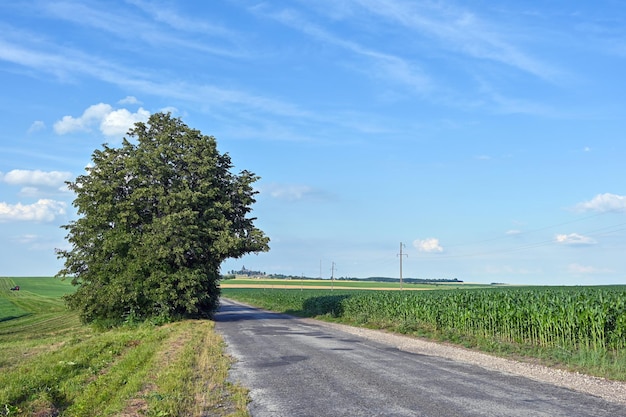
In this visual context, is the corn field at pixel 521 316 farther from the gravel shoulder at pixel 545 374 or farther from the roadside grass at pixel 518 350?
the gravel shoulder at pixel 545 374

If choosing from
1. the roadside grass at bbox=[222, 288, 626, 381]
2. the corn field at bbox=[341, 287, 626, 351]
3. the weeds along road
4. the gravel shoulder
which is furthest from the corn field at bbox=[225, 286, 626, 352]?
the weeds along road

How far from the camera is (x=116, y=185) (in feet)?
109

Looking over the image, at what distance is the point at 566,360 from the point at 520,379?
15.6 feet

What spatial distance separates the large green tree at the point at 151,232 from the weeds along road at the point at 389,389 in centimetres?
1597

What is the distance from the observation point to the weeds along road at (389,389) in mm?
9375

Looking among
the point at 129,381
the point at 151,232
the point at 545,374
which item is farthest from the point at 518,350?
the point at 151,232

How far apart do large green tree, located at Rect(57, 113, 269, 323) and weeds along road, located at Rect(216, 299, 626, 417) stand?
52.4ft

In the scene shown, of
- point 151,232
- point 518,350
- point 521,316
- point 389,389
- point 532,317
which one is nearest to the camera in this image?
point 389,389

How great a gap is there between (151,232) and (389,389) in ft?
82.1

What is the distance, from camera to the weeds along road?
9.38 metres

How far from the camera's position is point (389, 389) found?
36.6ft

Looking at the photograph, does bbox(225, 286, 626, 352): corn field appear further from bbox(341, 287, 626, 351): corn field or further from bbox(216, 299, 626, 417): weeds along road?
bbox(216, 299, 626, 417): weeds along road

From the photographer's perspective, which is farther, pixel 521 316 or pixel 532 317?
pixel 521 316

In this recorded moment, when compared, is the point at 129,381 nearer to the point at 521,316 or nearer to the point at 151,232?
the point at 521,316
